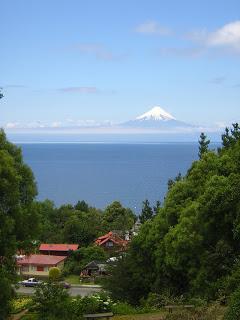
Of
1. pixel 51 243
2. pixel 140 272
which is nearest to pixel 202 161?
pixel 140 272

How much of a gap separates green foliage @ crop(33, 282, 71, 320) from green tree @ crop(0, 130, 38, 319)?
0.80 meters

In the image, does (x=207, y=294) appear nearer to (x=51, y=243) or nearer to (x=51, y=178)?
(x=51, y=243)

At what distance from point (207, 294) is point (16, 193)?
6.51 meters

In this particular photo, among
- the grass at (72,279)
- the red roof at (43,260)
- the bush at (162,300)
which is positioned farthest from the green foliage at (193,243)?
the red roof at (43,260)

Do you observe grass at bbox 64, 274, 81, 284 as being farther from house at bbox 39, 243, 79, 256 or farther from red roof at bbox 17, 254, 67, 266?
house at bbox 39, 243, 79, 256

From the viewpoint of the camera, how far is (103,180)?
139m

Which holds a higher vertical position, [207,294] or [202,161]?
[202,161]

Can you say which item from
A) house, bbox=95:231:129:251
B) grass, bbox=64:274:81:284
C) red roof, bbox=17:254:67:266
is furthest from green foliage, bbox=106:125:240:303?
house, bbox=95:231:129:251

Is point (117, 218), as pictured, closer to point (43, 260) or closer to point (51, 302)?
point (43, 260)

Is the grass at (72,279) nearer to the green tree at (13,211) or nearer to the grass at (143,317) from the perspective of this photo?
the grass at (143,317)

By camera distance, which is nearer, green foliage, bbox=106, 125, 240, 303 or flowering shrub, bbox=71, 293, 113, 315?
flowering shrub, bbox=71, 293, 113, 315

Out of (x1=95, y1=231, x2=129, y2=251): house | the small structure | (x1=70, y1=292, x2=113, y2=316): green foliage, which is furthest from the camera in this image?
(x1=95, y1=231, x2=129, y2=251): house

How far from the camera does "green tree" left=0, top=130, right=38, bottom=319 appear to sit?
1270 cm

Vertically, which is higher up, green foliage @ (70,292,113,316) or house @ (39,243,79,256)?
green foliage @ (70,292,113,316)
